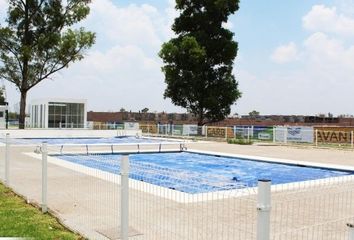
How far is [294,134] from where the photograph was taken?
28.9 metres

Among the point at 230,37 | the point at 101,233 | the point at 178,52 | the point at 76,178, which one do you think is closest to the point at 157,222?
the point at 101,233

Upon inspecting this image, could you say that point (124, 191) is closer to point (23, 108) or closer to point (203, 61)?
point (203, 61)

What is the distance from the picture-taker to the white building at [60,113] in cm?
4356

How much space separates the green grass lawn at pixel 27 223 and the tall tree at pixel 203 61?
101 ft

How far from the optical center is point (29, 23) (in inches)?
1539

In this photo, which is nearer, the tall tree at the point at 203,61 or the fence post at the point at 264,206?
the fence post at the point at 264,206

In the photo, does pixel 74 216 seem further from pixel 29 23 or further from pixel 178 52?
pixel 29 23

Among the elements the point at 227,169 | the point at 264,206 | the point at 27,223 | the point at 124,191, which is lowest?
the point at 227,169

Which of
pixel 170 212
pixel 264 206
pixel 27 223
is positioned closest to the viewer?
pixel 264 206

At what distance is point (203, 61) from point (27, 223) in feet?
109

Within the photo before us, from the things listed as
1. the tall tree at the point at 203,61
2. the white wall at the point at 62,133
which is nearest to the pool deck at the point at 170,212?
the white wall at the point at 62,133

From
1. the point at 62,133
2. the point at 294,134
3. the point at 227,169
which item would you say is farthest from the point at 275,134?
the point at 62,133

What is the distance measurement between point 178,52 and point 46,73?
454 inches

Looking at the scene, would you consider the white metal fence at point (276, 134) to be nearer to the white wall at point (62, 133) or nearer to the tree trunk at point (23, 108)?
the white wall at point (62, 133)
